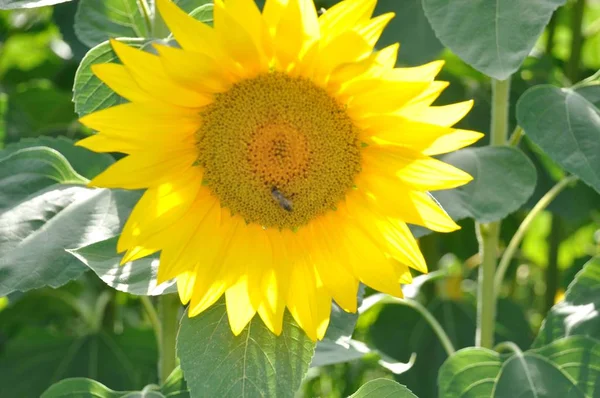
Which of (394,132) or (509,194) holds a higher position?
(394,132)

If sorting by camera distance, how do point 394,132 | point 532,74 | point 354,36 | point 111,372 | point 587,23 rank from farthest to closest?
point 587,23
point 532,74
point 111,372
point 394,132
point 354,36

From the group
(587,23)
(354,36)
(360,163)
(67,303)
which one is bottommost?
(587,23)

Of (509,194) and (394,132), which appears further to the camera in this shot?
(509,194)

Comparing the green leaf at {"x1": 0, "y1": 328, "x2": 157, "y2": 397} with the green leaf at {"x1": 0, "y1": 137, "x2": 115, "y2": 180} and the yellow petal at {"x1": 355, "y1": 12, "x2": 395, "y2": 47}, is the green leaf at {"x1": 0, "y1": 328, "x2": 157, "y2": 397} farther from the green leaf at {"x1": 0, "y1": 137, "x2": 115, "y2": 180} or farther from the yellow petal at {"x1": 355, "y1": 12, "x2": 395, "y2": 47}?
the yellow petal at {"x1": 355, "y1": 12, "x2": 395, "y2": 47}

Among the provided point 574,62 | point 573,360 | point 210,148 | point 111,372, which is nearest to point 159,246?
point 210,148

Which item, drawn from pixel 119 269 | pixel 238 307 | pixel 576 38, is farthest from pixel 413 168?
pixel 576 38

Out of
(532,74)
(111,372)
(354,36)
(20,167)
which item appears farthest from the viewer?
(532,74)

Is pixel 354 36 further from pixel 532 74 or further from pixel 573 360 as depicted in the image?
pixel 532 74
